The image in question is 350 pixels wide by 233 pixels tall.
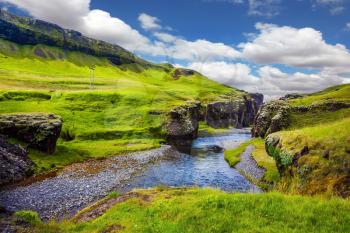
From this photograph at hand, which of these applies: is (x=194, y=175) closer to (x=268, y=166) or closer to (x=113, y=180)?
(x=268, y=166)

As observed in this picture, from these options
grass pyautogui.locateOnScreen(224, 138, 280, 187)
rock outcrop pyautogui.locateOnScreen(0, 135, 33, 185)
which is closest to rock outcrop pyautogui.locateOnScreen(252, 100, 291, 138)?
grass pyautogui.locateOnScreen(224, 138, 280, 187)

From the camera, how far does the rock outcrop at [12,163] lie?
49188 millimetres

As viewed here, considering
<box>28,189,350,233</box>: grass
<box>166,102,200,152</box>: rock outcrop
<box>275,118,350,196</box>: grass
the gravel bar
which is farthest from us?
<box>166,102,200,152</box>: rock outcrop

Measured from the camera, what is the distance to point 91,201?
42375 mm

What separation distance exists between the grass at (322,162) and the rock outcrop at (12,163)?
3775 centimetres

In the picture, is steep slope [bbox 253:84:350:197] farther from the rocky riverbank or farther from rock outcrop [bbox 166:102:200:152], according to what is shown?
rock outcrop [bbox 166:102:200:152]

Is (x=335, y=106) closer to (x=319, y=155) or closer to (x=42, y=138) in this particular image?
Result: (x=319, y=155)

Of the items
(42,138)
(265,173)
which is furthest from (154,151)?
(265,173)

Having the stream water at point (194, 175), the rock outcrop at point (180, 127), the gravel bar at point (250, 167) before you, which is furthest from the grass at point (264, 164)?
the rock outcrop at point (180, 127)

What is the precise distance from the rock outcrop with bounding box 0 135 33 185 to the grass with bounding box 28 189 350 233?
90.7 feet

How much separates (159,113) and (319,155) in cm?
9220

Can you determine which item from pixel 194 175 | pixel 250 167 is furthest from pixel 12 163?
pixel 250 167

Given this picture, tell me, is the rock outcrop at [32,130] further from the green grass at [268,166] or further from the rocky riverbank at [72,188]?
Result: the green grass at [268,166]

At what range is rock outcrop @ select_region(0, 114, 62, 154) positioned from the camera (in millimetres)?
63625
